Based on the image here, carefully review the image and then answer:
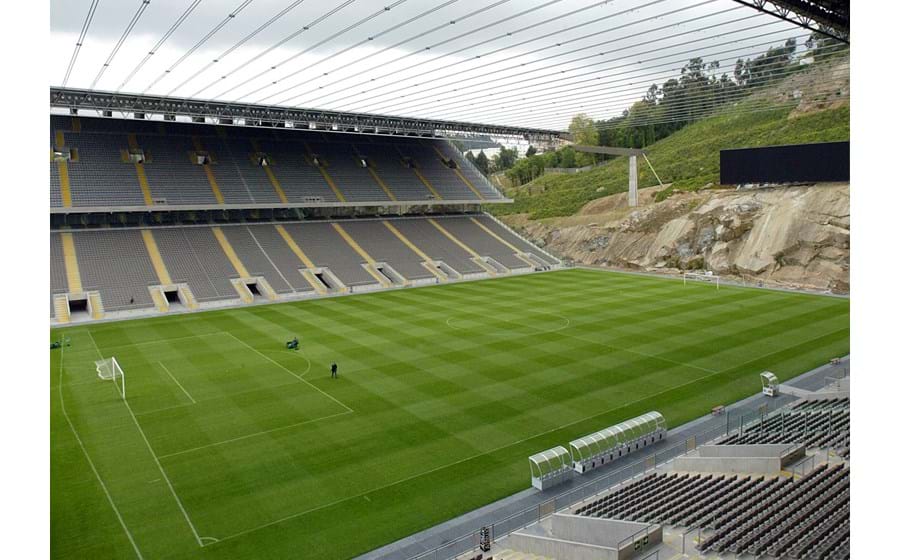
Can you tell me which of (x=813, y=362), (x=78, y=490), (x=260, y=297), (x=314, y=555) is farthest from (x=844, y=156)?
(x=78, y=490)

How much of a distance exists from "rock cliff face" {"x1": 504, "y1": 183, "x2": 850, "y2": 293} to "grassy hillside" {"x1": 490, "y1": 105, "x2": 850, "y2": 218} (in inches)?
222

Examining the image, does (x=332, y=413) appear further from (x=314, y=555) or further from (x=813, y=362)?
(x=813, y=362)

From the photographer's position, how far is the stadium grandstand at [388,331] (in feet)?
39.5

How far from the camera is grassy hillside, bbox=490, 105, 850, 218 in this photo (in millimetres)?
54388

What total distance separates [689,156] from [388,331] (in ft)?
158

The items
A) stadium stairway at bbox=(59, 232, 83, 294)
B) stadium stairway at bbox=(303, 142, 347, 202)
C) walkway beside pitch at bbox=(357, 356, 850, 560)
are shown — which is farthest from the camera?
stadium stairway at bbox=(303, 142, 347, 202)

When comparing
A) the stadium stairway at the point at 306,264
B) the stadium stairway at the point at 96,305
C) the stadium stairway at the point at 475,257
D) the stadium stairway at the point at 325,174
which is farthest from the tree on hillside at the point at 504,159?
the stadium stairway at the point at 96,305

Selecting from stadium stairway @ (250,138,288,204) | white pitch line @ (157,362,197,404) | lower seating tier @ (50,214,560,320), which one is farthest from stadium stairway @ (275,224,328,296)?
white pitch line @ (157,362,197,404)

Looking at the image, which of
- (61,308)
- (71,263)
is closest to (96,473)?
(61,308)

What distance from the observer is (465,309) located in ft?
109

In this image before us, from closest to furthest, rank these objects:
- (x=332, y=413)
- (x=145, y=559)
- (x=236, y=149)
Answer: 1. (x=145, y=559)
2. (x=332, y=413)
3. (x=236, y=149)

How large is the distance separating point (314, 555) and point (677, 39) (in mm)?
25646

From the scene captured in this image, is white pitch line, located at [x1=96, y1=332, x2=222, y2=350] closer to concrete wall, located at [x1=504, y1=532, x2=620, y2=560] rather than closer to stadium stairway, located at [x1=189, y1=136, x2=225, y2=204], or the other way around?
stadium stairway, located at [x1=189, y1=136, x2=225, y2=204]

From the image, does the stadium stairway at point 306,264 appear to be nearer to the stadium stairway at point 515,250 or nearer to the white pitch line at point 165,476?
the stadium stairway at point 515,250
